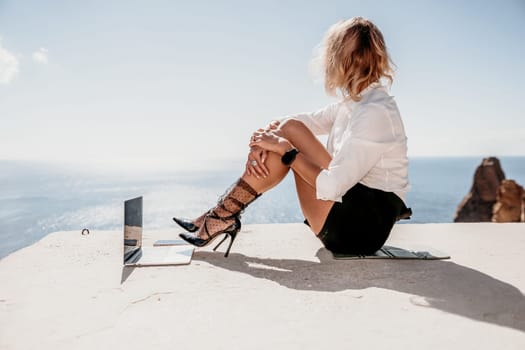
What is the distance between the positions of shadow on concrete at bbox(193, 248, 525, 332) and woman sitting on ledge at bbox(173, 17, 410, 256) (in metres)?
0.17

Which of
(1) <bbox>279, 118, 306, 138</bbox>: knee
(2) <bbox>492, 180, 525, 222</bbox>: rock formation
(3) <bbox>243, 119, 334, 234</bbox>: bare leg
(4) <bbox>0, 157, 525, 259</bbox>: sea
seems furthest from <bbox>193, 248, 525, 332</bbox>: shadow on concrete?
(4) <bbox>0, 157, 525, 259</bbox>: sea

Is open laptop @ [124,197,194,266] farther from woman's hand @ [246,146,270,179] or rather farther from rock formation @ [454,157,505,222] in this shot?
rock formation @ [454,157,505,222]

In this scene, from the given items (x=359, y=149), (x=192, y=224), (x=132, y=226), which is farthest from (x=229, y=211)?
(x=359, y=149)

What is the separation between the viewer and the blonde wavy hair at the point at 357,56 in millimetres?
1933

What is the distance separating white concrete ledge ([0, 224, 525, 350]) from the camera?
1179 mm

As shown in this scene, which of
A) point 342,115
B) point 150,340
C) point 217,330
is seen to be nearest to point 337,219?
point 342,115

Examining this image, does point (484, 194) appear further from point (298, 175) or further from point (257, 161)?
point (257, 161)

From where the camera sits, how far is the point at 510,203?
18.1 meters

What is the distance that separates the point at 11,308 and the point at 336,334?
1.31 meters

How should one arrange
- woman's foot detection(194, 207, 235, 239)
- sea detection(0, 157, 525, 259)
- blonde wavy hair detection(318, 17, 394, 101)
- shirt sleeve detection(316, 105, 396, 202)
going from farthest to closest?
sea detection(0, 157, 525, 259) → woman's foot detection(194, 207, 235, 239) → blonde wavy hair detection(318, 17, 394, 101) → shirt sleeve detection(316, 105, 396, 202)

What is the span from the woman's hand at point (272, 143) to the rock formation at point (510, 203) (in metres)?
20.1

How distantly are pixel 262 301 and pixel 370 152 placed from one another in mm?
891

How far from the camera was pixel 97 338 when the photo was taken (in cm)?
119

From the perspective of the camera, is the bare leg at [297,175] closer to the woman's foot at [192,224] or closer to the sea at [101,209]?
the woman's foot at [192,224]
